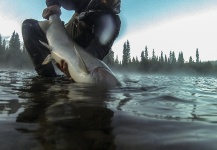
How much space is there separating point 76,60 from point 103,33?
9.37 feet

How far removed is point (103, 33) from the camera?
24.7ft

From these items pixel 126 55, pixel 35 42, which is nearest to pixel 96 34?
pixel 35 42

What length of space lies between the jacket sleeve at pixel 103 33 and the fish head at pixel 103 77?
2871mm

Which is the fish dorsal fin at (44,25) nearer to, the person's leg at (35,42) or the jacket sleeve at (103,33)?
the person's leg at (35,42)

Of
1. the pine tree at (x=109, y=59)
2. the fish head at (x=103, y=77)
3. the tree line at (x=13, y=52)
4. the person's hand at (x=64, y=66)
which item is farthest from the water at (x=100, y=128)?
the tree line at (x=13, y=52)

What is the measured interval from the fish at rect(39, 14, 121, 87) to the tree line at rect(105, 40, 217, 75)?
77.7 m

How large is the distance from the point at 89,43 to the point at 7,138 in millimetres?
6406

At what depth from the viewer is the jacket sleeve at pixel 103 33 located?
24.1ft

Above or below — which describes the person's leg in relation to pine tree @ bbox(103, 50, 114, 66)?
below

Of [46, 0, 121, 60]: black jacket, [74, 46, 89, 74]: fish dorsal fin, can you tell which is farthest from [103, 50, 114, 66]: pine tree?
[74, 46, 89, 74]: fish dorsal fin

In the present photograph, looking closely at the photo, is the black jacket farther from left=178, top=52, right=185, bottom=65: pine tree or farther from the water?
left=178, top=52, right=185, bottom=65: pine tree

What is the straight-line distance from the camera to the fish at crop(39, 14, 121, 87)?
14.5 feet

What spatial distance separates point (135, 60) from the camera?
95188 mm

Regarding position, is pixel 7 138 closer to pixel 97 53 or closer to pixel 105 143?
pixel 105 143
